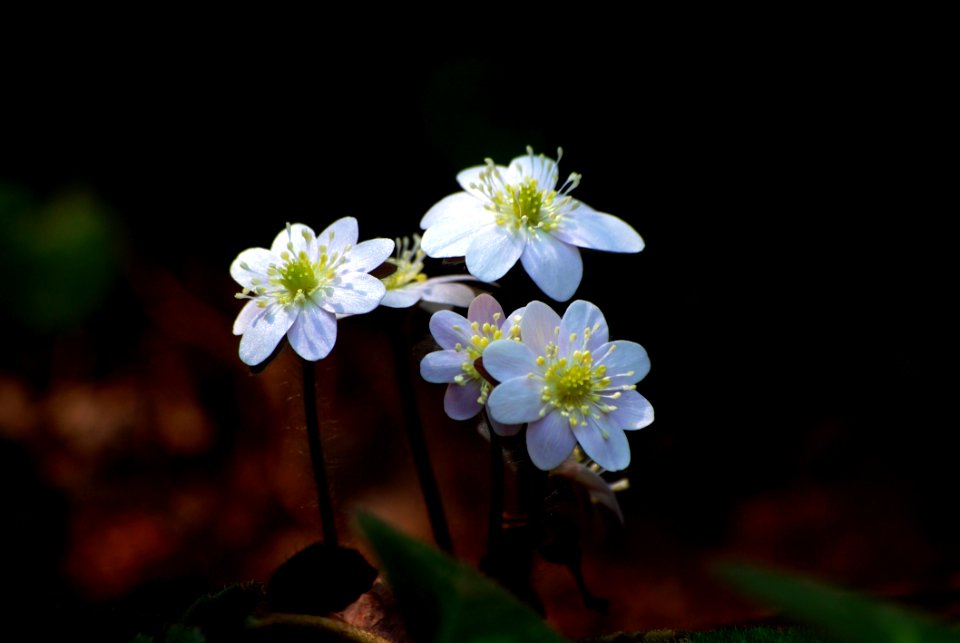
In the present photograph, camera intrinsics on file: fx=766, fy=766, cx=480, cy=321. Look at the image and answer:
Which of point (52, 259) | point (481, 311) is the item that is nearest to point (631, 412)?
point (481, 311)

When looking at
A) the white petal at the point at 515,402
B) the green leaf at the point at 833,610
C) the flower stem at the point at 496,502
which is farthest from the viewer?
the flower stem at the point at 496,502

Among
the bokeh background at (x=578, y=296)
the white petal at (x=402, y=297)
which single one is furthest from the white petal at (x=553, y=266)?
the bokeh background at (x=578, y=296)

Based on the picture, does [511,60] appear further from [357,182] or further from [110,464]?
[110,464]

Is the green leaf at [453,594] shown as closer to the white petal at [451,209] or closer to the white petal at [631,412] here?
the white petal at [631,412]

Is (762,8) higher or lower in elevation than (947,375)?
higher

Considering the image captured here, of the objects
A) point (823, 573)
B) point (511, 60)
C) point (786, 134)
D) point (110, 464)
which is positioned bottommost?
point (823, 573)

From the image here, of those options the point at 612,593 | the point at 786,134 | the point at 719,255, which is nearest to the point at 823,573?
the point at 612,593

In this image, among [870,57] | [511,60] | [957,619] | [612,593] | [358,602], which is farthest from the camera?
[511,60]
